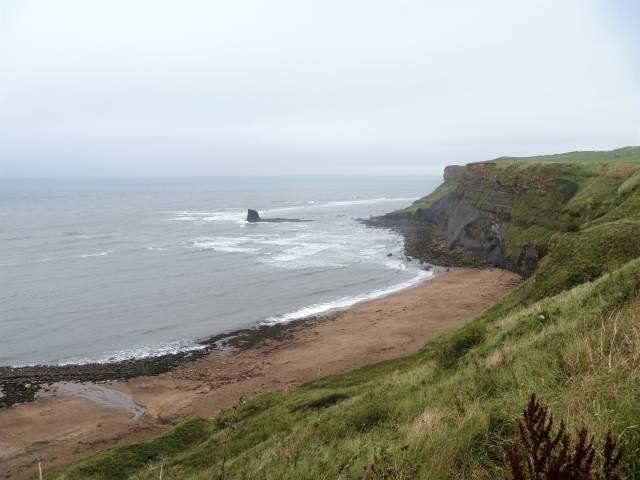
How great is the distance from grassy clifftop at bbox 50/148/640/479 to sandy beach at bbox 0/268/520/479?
5.54 metres

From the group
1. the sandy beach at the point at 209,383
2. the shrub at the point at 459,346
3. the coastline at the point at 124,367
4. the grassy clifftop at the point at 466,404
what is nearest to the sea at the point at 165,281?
the coastline at the point at 124,367

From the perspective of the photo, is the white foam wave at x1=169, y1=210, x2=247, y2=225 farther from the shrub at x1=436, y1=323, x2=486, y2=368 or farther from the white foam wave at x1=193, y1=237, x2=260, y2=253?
the shrub at x1=436, y1=323, x2=486, y2=368

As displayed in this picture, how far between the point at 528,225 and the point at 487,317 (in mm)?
27313

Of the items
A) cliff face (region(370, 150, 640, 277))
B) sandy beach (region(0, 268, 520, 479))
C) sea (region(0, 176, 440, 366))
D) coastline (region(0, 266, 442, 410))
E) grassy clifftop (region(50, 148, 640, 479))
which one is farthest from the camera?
cliff face (region(370, 150, 640, 277))

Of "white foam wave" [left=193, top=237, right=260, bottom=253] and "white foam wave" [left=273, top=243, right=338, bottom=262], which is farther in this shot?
"white foam wave" [left=193, top=237, right=260, bottom=253]

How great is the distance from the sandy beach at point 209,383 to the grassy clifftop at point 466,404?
18.2 feet

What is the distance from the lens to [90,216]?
108938 mm

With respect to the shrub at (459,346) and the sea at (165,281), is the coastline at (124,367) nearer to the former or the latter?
the sea at (165,281)

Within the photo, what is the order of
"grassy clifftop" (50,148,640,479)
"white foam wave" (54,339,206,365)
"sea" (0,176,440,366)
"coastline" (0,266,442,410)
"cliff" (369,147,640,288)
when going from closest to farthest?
"grassy clifftop" (50,148,640,479) → "coastline" (0,266,442,410) → "white foam wave" (54,339,206,365) → "cliff" (369,147,640,288) → "sea" (0,176,440,366)

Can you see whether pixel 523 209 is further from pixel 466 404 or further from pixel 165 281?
pixel 466 404

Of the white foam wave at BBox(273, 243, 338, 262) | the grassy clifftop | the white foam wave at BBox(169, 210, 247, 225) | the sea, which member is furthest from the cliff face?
the white foam wave at BBox(169, 210, 247, 225)

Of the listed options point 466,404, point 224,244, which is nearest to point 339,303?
point 224,244

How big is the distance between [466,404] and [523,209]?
43.9 m

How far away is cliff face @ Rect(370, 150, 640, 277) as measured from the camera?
3684 cm
